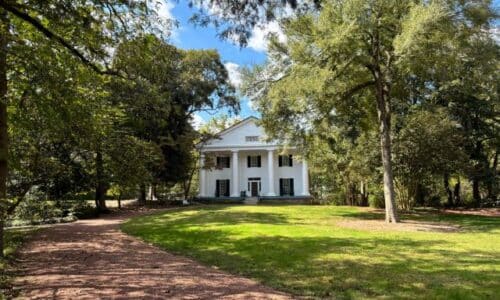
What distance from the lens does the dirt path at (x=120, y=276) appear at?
20.7 feet

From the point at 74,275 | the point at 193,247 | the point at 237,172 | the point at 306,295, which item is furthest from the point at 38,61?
the point at 237,172

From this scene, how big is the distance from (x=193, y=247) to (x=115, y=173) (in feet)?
41.9

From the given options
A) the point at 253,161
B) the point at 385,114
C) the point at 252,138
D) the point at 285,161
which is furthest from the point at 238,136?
the point at 385,114

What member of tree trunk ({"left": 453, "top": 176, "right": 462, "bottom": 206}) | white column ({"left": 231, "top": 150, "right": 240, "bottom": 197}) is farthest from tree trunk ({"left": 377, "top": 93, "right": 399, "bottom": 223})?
white column ({"left": 231, "top": 150, "right": 240, "bottom": 197})

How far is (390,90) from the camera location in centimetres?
1770

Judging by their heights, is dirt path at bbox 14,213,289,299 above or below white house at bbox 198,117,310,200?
below

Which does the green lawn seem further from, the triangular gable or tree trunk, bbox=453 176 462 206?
the triangular gable

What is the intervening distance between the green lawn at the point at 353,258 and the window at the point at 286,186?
23.9 metres

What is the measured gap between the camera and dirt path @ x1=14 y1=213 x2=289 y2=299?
630cm

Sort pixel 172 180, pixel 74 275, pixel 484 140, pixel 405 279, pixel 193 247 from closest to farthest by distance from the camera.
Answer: pixel 405 279
pixel 74 275
pixel 193 247
pixel 484 140
pixel 172 180

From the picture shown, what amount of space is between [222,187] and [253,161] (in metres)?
3.79

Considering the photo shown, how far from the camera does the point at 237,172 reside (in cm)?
3791

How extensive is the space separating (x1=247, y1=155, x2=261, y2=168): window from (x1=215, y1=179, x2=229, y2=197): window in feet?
8.70

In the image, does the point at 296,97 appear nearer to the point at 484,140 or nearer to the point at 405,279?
the point at 405,279
